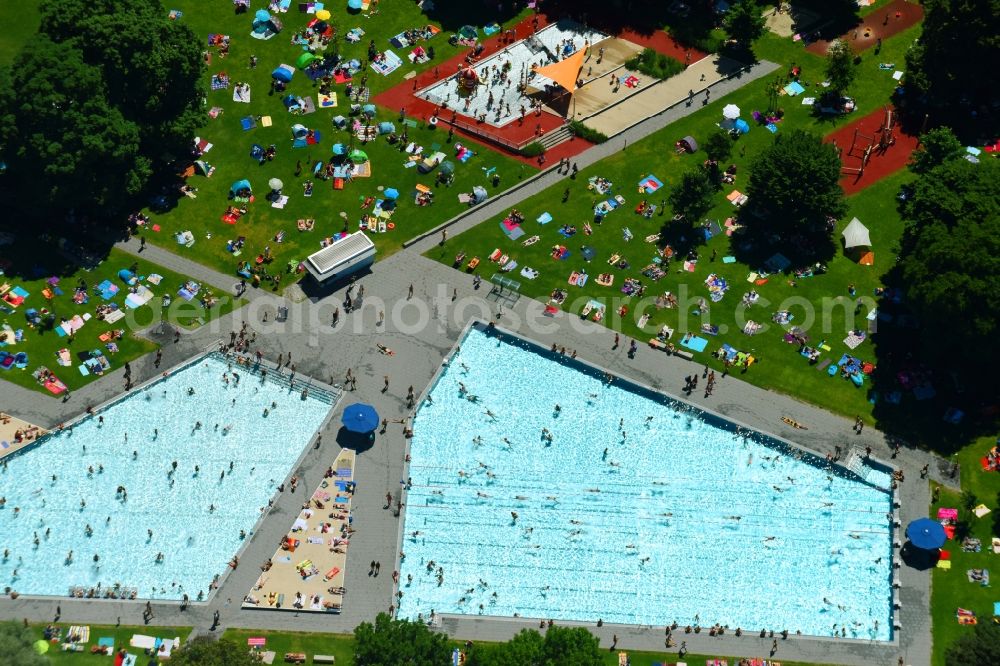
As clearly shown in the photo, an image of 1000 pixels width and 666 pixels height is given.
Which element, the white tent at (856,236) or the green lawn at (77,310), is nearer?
the green lawn at (77,310)

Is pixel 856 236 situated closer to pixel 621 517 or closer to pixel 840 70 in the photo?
pixel 840 70

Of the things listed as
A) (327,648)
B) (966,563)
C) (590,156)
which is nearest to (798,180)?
(590,156)

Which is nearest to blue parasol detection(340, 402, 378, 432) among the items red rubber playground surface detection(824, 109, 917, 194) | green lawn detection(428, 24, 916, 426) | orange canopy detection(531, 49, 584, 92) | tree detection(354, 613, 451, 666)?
tree detection(354, 613, 451, 666)

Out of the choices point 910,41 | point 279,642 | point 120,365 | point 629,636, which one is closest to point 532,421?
point 629,636

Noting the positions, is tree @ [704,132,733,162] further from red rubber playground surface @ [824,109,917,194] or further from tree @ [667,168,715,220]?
red rubber playground surface @ [824,109,917,194]

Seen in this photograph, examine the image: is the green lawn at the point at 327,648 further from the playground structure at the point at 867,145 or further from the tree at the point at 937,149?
the playground structure at the point at 867,145

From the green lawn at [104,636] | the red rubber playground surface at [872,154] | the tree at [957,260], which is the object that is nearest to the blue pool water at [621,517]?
the tree at [957,260]

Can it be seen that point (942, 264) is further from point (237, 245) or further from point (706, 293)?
point (237, 245)
